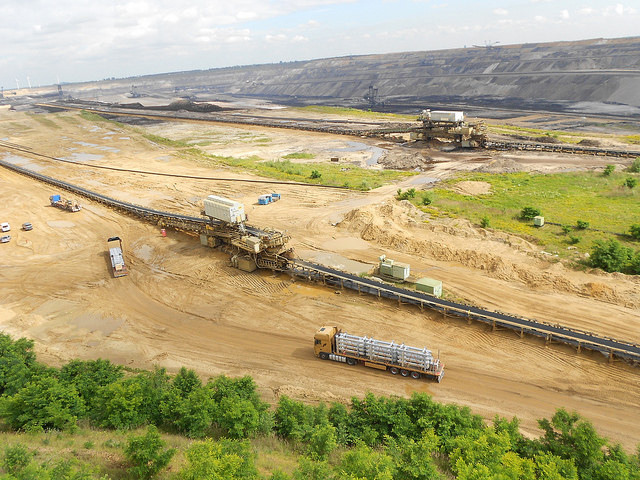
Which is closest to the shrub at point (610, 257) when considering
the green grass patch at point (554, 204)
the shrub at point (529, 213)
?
the green grass patch at point (554, 204)

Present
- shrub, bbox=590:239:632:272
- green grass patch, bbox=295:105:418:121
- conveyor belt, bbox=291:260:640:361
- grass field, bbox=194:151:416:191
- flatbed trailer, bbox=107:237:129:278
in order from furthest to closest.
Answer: green grass patch, bbox=295:105:418:121
grass field, bbox=194:151:416:191
flatbed trailer, bbox=107:237:129:278
shrub, bbox=590:239:632:272
conveyor belt, bbox=291:260:640:361

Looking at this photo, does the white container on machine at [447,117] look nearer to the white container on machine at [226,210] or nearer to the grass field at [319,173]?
the grass field at [319,173]

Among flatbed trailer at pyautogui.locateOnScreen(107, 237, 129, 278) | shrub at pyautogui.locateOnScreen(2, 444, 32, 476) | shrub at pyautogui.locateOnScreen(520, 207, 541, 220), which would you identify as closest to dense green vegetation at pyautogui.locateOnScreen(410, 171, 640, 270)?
shrub at pyautogui.locateOnScreen(520, 207, 541, 220)

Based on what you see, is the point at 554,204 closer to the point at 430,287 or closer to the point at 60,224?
the point at 430,287

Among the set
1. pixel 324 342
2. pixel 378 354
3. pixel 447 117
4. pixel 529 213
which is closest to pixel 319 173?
pixel 529 213

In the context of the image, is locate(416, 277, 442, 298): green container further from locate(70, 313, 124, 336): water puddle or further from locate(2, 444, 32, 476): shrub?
locate(2, 444, 32, 476): shrub

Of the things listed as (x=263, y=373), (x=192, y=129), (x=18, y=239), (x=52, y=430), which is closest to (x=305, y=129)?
(x=192, y=129)

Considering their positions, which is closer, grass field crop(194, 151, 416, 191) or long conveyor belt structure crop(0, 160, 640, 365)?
long conveyor belt structure crop(0, 160, 640, 365)
